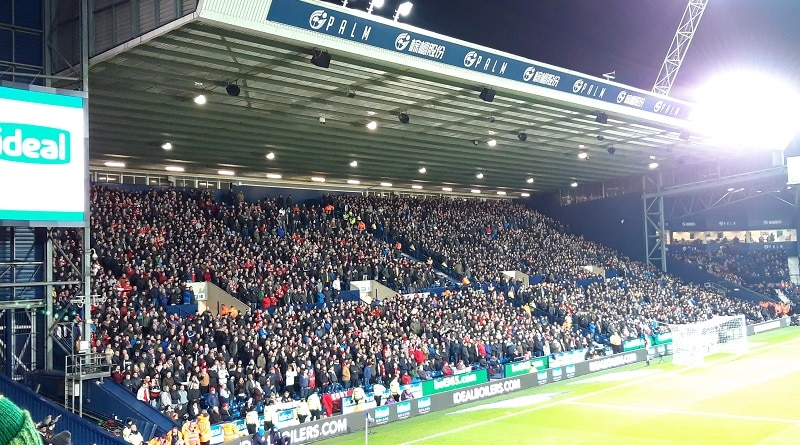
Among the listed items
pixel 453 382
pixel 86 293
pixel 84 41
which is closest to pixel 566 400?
pixel 453 382

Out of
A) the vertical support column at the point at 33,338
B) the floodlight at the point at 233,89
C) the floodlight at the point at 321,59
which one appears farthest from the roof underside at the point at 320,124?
the vertical support column at the point at 33,338

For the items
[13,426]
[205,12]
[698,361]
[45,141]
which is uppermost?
[205,12]

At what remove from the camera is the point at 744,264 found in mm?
56656

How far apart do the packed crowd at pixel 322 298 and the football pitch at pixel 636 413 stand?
287cm

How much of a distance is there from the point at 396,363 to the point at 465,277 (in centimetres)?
1376

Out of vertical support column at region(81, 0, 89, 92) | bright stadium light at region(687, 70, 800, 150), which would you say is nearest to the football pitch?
vertical support column at region(81, 0, 89, 92)

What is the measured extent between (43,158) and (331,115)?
13033 millimetres

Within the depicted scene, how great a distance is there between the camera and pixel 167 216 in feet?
103

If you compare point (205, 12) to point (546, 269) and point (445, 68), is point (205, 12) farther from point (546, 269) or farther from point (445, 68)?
point (546, 269)

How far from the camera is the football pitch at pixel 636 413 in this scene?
2036 cm

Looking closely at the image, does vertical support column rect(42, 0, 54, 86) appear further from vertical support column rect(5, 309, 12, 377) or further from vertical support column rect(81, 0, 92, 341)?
vertical support column rect(5, 309, 12, 377)

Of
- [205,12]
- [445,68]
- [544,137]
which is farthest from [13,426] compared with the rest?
[544,137]

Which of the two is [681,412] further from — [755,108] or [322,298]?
[755,108]

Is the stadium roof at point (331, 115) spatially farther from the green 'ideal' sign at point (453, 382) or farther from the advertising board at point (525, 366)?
the green 'ideal' sign at point (453, 382)
